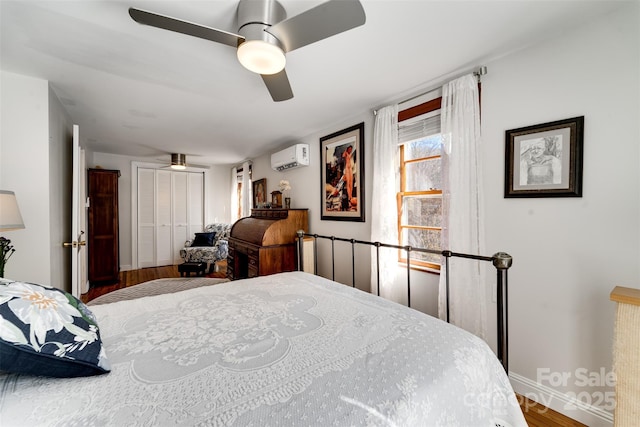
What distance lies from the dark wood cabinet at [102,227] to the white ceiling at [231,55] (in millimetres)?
1679

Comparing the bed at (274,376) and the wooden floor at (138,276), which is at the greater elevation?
the bed at (274,376)

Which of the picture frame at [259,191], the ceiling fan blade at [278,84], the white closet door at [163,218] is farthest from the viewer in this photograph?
the white closet door at [163,218]

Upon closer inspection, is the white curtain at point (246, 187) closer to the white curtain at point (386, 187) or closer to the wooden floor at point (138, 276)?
the wooden floor at point (138, 276)

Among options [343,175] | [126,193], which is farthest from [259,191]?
[126,193]

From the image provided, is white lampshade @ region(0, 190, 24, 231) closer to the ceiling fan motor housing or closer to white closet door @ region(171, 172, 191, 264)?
the ceiling fan motor housing

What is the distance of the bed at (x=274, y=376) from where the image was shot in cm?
70

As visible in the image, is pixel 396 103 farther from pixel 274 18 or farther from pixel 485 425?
pixel 485 425

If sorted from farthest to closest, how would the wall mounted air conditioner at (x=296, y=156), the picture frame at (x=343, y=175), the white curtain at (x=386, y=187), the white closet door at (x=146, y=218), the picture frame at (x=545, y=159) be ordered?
the white closet door at (x=146, y=218) → the wall mounted air conditioner at (x=296, y=156) → the picture frame at (x=343, y=175) → the white curtain at (x=386, y=187) → the picture frame at (x=545, y=159)

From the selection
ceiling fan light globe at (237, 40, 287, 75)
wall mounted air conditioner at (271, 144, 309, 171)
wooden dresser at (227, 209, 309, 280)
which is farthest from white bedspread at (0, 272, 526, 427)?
wall mounted air conditioner at (271, 144, 309, 171)

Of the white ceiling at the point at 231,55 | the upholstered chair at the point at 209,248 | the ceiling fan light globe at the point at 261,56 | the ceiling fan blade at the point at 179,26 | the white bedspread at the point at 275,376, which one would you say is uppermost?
the white ceiling at the point at 231,55

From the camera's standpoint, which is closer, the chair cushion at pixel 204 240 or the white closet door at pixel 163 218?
the chair cushion at pixel 204 240

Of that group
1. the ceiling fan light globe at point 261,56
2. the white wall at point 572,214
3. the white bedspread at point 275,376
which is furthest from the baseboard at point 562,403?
the ceiling fan light globe at point 261,56

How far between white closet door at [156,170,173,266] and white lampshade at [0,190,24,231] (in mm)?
4776

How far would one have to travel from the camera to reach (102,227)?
4.68 metres
